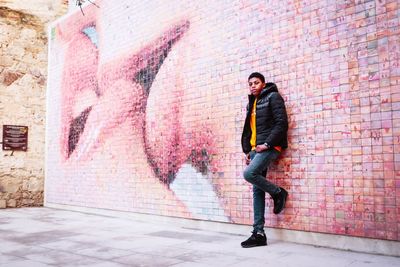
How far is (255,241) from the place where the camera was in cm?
355

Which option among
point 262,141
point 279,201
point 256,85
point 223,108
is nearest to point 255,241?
point 279,201

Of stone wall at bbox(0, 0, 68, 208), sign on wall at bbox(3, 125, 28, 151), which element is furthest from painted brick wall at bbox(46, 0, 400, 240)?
sign on wall at bbox(3, 125, 28, 151)

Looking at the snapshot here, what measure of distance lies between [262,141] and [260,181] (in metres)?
0.38

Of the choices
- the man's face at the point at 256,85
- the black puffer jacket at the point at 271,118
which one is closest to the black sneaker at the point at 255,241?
the black puffer jacket at the point at 271,118

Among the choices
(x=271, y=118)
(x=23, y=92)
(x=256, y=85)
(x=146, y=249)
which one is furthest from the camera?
(x=23, y=92)

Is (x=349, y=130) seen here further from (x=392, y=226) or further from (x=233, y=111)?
→ (x=233, y=111)

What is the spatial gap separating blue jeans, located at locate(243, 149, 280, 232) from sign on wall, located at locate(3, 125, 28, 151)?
18.0 feet

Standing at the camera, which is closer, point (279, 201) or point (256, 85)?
point (279, 201)

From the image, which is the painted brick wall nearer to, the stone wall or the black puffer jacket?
the black puffer jacket

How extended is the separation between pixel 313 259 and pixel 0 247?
280cm

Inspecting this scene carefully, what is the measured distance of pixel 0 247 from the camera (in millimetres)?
3643

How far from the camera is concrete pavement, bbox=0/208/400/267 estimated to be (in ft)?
9.64

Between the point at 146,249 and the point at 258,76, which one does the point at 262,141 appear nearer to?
the point at 258,76

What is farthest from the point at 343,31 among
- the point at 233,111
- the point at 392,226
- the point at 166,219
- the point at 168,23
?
the point at 166,219
